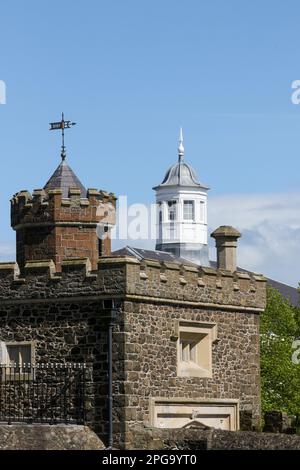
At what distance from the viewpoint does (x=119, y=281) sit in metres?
31.2

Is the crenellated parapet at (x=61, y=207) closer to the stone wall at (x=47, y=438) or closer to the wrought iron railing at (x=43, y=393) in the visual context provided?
the wrought iron railing at (x=43, y=393)

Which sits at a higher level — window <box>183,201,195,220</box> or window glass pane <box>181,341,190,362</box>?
window <box>183,201,195,220</box>

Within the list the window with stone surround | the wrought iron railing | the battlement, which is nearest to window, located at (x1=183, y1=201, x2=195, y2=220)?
the battlement

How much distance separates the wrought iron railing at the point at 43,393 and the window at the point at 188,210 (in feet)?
219

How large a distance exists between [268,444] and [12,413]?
236 inches

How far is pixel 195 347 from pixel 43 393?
4053mm

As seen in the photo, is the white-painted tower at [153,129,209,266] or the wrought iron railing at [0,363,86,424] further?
the white-painted tower at [153,129,209,266]

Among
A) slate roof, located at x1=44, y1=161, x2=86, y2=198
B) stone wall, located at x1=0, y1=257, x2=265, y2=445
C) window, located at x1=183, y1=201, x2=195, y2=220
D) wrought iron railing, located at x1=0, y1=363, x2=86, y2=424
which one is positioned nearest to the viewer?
stone wall, located at x1=0, y1=257, x2=265, y2=445

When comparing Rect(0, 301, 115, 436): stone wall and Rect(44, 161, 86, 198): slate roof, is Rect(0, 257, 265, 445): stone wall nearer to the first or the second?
Rect(0, 301, 115, 436): stone wall

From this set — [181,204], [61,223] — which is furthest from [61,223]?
[181,204]

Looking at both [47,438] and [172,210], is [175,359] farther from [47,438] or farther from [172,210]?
[172,210]

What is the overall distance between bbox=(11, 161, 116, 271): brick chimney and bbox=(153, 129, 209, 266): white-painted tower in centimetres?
6031

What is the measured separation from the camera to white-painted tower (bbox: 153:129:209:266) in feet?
316
